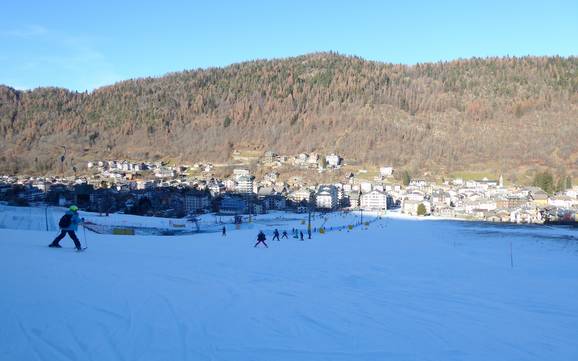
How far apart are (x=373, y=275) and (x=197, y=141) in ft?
408

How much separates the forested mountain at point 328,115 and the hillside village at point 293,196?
2249 centimetres

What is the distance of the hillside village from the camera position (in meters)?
53.8

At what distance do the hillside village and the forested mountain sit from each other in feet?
73.8

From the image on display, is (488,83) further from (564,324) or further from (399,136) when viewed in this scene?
(564,324)

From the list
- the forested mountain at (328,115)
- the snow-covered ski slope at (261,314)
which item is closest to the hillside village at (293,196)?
the forested mountain at (328,115)

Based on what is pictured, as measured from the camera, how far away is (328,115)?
140 m

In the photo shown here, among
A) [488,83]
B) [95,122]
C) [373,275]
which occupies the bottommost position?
[373,275]

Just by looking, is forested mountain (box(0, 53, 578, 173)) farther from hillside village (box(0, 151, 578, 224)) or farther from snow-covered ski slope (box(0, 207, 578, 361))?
snow-covered ski slope (box(0, 207, 578, 361))

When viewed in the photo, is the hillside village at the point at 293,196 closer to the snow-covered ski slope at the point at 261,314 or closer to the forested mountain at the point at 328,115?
the forested mountain at the point at 328,115

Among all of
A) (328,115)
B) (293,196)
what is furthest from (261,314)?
(328,115)

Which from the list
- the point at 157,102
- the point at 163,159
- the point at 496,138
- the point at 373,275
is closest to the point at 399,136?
the point at 496,138

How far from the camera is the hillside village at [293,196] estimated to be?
53844 mm

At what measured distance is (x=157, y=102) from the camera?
155 meters

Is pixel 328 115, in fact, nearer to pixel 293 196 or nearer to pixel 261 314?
pixel 293 196
